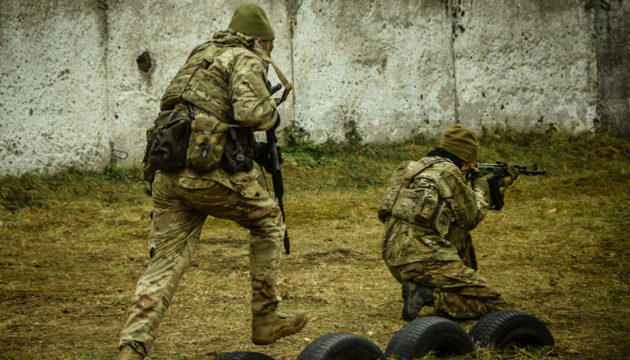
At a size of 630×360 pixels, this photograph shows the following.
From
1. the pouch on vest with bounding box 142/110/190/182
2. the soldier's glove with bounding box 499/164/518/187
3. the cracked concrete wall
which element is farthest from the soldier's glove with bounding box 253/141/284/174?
the cracked concrete wall

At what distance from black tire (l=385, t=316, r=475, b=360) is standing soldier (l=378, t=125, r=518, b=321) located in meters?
0.80

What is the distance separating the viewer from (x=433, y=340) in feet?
10.9

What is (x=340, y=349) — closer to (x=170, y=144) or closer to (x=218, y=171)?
(x=218, y=171)

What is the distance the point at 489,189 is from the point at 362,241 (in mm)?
2192

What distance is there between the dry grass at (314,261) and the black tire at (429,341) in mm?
198

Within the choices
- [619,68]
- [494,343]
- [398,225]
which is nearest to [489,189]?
[398,225]

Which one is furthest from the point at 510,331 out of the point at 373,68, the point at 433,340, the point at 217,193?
the point at 373,68

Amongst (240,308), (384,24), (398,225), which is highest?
(384,24)

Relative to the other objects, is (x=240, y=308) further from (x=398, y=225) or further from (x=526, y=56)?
(x=526, y=56)

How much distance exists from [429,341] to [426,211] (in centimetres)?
114

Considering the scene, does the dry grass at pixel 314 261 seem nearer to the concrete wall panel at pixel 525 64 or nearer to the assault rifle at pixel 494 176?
the assault rifle at pixel 494 176

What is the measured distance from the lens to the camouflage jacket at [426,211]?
14.0 feet

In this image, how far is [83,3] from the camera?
8750 millimetres

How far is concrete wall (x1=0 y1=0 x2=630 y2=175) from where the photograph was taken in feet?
28.0
